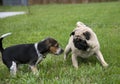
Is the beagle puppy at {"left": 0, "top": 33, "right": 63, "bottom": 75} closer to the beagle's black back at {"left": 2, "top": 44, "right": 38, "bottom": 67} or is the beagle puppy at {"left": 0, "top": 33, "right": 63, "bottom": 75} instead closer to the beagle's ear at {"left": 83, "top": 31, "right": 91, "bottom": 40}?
the beagle's black back at {"left": 2, "top": 44, "right": 38, "bottom": 67}

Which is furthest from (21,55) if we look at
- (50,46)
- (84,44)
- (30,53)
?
(84,44)

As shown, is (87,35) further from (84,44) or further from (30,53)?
(30,53)

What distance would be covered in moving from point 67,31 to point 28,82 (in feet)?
17.8

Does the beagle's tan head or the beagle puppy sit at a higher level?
the beagle's tan head

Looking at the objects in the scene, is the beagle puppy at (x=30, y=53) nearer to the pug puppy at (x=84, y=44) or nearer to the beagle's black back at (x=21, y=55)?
the beagle's black back at (x=21, y=55)

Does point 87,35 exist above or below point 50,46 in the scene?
above

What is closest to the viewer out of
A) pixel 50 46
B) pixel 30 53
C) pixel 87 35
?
pixel 50 46

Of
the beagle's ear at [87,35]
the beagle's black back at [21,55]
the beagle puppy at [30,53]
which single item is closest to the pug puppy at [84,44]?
the beagle's ear at [87,35]

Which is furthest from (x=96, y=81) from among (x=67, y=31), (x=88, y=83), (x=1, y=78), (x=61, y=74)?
(x=67, y=31)

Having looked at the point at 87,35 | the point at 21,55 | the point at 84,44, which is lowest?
the point at 21,55

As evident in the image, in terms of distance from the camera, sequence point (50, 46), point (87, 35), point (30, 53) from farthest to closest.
A: point (87, 35), point (30, 53), point (50, 46)

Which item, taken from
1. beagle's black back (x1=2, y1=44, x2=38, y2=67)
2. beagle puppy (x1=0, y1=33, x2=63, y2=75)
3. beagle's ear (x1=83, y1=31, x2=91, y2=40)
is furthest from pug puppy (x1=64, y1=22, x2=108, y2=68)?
beagle's black back (x1=2, y1=44, x2=38, y2=67)

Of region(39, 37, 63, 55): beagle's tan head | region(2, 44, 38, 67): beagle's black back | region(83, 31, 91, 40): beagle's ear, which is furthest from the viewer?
region(83, 31, 91, 40): beagle's ear

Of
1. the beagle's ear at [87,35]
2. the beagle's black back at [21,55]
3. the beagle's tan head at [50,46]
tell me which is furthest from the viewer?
the beagle's ear at [87,35]
